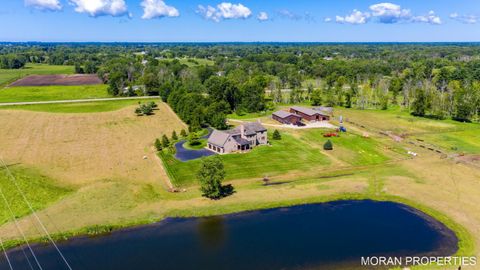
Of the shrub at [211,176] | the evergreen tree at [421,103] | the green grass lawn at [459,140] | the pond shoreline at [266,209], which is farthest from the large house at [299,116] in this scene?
the shrub at [211,176]

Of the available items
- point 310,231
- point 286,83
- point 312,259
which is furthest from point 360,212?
point 286,83

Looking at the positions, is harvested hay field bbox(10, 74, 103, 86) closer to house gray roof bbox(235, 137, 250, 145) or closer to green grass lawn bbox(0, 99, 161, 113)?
green grass lawn bbox(0, 99, 161, 113)

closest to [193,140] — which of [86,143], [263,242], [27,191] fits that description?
[86,143]

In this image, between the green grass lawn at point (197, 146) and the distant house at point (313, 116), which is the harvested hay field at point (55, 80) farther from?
the green grass lawn at point (197, 146)

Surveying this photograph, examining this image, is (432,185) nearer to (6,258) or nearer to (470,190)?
(470,190)

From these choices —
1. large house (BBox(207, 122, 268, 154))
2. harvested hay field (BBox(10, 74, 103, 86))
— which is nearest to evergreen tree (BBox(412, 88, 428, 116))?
large house (BBox(207, 122, 268, 154))

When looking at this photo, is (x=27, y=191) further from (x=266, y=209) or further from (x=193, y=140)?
(x=266, y=209)

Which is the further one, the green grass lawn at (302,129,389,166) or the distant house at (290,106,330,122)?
the distant house at (290,106,330,122)

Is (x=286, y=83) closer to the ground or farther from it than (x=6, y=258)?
farther from it
